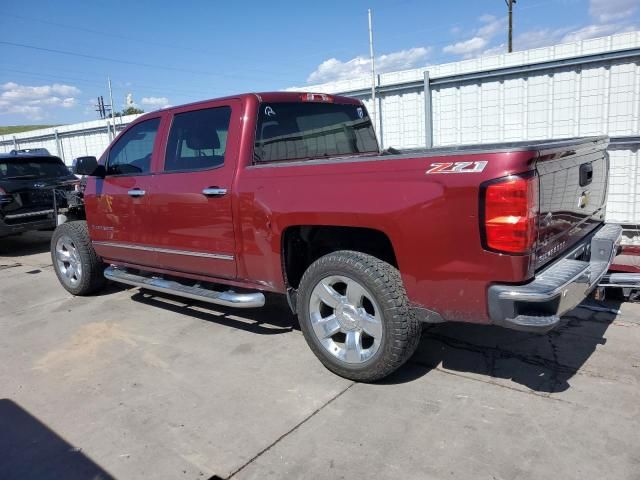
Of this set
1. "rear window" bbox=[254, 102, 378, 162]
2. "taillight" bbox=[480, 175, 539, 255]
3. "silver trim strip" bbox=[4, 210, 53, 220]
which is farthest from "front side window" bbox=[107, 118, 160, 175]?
"silver trim strip" bbox=[4, 210, 53, 220]

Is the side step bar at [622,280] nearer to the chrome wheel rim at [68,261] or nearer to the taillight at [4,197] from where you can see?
the chrome wheel rim at [68,261]

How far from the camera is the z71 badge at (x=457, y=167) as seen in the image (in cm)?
261

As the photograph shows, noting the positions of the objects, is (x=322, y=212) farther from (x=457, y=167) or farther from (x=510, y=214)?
(x=510, y=214)

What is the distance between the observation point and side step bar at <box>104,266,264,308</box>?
12.7 ft

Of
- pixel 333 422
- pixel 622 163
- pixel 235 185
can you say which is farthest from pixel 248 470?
pixel 622 163

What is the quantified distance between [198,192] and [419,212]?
1.96 metres

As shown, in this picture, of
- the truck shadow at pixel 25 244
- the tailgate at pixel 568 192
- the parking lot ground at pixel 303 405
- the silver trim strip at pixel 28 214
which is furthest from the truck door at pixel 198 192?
the truck shadow at pixel 25 244

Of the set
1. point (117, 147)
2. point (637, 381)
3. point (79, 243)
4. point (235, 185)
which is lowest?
point (637, 381)

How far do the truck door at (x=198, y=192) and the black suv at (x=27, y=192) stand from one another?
171 inches

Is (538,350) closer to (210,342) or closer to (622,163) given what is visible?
(210,342)

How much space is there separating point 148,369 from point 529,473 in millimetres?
2687

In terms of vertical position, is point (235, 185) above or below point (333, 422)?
above

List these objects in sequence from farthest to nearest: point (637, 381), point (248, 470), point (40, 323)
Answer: point (40, 323) < point (637, 381) < point (248, 470)

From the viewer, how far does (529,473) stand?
241 centimetres
